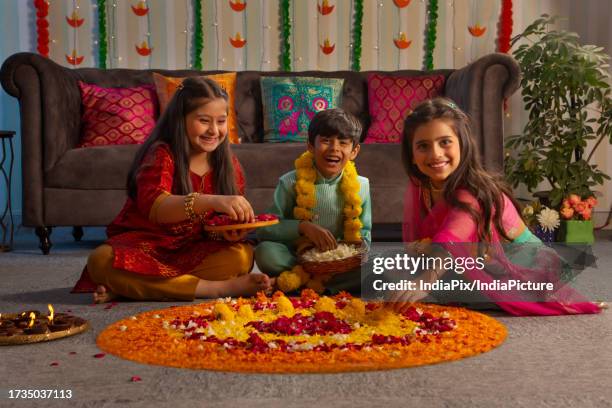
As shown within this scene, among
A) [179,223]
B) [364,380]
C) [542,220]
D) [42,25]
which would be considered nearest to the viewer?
[364,380]

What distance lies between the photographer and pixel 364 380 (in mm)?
1626

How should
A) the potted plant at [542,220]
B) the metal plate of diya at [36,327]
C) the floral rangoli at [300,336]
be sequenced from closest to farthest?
the floral rangoli at [300,336] < the metal plate of diya at [36,327] < the potted plant at [542,220]

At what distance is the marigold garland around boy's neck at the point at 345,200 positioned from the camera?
2.77 m

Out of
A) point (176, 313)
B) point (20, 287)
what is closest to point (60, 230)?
point (20, 287)

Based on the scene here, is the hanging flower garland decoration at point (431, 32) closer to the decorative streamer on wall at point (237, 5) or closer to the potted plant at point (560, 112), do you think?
the potted plant at point (560, 112)

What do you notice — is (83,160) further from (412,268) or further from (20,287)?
(412,268)

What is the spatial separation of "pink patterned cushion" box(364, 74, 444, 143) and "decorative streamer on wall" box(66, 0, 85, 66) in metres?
1.89

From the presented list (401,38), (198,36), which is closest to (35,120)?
(198,36)

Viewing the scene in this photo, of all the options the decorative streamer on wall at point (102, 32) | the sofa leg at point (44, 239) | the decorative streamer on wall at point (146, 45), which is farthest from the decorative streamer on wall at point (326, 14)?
the sofa leg at point (44, 239)

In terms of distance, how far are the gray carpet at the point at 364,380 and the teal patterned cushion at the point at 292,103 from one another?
8.02 feet

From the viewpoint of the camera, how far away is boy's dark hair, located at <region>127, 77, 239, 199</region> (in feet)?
8.54

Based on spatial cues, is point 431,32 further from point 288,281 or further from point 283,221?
point 288,281

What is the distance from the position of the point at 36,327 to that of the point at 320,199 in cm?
113

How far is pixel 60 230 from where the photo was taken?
5168mm
